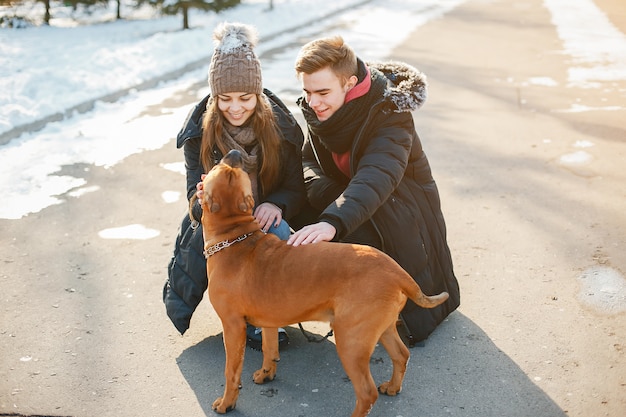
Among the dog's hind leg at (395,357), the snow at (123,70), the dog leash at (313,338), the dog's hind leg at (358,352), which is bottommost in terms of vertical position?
the snow at (123,70)

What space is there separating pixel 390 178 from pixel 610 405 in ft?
5.25

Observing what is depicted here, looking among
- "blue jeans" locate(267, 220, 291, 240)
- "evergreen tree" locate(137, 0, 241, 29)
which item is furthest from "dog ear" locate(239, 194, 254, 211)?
"evergreen tree" locate(137, 0, 241, 29)

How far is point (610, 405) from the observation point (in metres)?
3.37

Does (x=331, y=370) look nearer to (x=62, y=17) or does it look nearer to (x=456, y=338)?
(x=456, y=338)

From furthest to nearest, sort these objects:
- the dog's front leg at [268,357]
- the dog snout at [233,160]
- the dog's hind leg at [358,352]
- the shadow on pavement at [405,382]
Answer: the dog's front leg at [268,357] → the shadow on pavement at [405,382] → the dog snout at [233,160] → the dog's hind leg at [358,352]

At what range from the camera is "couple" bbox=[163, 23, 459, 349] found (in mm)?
3930

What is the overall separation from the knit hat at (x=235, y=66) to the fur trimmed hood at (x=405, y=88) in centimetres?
80

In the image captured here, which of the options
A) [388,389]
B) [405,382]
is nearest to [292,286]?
[388,389]

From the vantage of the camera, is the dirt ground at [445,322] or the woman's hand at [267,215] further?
the woman's hand at [267,215]

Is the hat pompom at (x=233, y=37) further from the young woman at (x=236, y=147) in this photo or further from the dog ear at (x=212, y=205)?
the dog ear at (x=212, y=205)

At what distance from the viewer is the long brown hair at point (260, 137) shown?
4020mm

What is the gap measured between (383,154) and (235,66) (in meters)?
1.02

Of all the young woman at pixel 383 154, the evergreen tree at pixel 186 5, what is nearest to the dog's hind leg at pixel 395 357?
the young woman at pixel 383 154

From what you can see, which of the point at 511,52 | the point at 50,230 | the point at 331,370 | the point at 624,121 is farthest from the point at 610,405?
the point at 511,52
